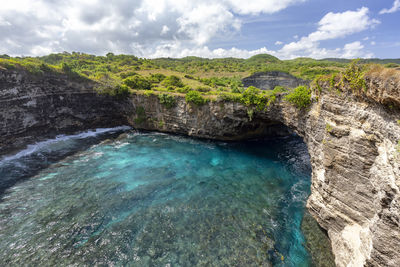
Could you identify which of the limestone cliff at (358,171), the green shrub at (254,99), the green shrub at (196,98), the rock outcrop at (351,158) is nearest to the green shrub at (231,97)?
the green shrub at (254,99)

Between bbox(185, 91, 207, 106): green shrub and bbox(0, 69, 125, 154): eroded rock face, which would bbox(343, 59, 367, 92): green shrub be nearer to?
bbox(185, 91, 207, 106): green shrub

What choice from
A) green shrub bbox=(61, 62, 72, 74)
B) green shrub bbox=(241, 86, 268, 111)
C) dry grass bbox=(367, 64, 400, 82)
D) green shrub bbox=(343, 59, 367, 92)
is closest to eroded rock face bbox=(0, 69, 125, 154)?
green shrub bbox=(61, 62, 72, 74)

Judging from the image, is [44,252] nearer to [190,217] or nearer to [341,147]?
[190,217]

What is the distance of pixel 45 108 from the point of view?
3131 centimetres

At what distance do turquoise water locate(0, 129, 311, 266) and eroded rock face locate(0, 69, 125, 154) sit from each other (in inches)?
168

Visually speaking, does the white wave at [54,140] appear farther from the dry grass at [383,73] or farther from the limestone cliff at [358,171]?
the dry grass at [383,73]

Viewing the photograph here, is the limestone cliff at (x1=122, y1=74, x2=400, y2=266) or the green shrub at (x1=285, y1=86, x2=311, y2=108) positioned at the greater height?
the green shrub at (x1=285, y1=86, x2=311, y2=108)

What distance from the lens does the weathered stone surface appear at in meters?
61.5

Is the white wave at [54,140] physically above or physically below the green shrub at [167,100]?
below

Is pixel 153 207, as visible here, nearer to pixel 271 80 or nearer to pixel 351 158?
pixel 351 158

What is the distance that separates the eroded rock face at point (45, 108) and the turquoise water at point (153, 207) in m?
4.27

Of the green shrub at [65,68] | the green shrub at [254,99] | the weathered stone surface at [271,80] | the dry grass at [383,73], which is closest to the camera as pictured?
the dry grass at [383,73]

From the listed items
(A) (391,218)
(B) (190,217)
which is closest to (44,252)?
(B) (190,217)

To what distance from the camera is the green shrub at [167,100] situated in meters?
32.3
